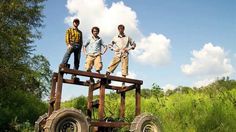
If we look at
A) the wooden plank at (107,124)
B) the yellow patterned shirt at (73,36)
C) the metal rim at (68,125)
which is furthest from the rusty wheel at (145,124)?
the yellow patterned shirt at (73,36)

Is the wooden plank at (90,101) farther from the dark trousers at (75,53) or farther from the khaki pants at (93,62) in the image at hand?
the dark trousers at (75,53)

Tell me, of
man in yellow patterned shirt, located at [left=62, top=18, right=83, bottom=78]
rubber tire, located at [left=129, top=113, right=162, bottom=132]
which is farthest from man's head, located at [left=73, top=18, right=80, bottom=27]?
rubber tire, located at [left=129, top=113, right=162, bottom=132]

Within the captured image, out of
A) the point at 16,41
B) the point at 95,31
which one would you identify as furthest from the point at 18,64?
the point at 95,31

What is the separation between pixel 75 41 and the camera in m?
9.03

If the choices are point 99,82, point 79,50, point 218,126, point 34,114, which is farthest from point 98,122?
point 34,114

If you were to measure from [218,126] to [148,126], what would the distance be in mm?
6317

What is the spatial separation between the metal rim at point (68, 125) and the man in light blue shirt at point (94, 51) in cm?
200

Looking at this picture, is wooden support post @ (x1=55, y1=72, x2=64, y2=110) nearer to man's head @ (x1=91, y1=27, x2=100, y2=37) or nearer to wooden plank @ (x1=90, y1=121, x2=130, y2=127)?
wooden plank @ (x1=90, y1=121, x2=130, y2=127)

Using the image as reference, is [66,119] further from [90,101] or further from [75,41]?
[75,41]

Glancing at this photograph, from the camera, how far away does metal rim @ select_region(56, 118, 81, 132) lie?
24.4ft

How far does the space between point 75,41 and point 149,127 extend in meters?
2.80

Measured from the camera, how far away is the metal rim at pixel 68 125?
24.4 feet

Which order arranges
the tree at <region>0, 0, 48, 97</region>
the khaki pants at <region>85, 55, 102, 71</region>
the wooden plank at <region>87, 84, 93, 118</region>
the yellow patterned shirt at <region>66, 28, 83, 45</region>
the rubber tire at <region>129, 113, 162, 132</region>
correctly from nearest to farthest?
the rubber tire at <region>129, 113, 162, 132</region> → the wooden plank at <region>87, 84, 93, 118</region> → the yellow patterned shirt at <region>66, 28, 83, 45</region> → the khaki pants at <region>85, 55, 102, 71</region> → the tree at <region>0, 0, 48, 97</region>

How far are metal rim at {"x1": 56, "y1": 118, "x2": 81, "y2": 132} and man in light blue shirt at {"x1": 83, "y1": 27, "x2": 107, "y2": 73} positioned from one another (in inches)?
78.7
